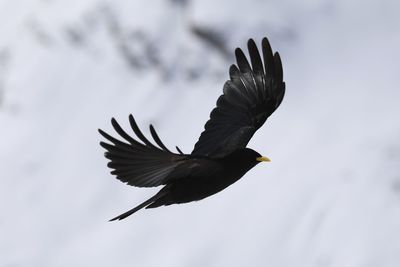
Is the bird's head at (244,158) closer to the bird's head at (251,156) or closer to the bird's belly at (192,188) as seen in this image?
the bird's head at (251,156)

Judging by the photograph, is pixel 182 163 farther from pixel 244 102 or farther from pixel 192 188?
pixel 244 102

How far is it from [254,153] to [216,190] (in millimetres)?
1039

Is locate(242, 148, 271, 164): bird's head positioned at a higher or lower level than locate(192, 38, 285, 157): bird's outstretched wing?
lower

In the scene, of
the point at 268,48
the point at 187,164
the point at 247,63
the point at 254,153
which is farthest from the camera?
the point at 247,63

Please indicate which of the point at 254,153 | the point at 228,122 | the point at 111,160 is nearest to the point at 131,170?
the point at 111,160

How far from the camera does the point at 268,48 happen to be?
14.7 metres

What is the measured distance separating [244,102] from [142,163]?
13.9 feet

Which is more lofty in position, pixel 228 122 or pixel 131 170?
pixel 228 122

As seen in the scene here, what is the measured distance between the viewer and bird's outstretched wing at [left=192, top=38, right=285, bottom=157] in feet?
50.0

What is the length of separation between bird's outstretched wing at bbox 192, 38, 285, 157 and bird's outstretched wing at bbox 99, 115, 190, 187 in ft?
8.41

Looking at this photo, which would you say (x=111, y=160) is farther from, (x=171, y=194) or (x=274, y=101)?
(x=274, y=101)

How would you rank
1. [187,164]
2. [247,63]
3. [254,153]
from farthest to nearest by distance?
[247,63] → [254,153] → [187,164]

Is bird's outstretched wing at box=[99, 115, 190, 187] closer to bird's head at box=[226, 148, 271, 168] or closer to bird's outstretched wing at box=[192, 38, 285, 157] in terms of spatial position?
bird's head at box=[226, 148, 271, 168]

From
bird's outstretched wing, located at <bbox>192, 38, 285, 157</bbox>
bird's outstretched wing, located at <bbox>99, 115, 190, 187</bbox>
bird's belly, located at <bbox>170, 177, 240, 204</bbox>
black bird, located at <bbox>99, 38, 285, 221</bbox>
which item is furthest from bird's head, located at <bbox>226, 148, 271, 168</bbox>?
bird's outstretched wing, located at <bbox>192, 38, 285, 157</bbox>
